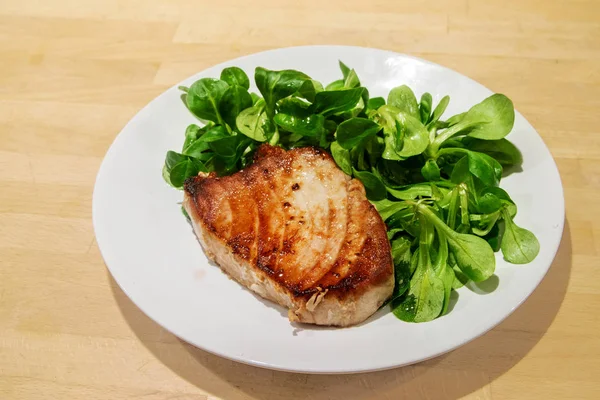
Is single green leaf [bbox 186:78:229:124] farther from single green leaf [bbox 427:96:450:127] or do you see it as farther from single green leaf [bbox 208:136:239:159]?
single green leaf [bbox 427:96:450:127]

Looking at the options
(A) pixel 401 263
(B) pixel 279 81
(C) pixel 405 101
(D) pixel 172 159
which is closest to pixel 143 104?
(D) pixel 172 159

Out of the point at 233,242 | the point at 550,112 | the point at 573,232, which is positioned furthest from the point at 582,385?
the point at 550,112

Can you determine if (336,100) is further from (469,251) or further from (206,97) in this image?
(469,251)

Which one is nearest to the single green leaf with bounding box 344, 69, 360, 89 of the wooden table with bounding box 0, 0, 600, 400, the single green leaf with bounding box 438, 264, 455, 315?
the single green leaf with bounding box 438, 264, 455, 315

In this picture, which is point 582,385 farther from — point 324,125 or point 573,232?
point 324,125

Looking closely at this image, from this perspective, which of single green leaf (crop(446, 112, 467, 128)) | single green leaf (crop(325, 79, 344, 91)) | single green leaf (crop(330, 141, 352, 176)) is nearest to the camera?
single green leaf (crop(330, 141, 352, 176))

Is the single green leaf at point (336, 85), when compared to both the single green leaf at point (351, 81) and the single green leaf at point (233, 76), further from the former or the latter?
the single green leaf at point (233, 76)

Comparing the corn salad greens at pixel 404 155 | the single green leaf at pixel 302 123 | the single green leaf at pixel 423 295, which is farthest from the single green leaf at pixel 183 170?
the single green leaf at pixel 423 295
